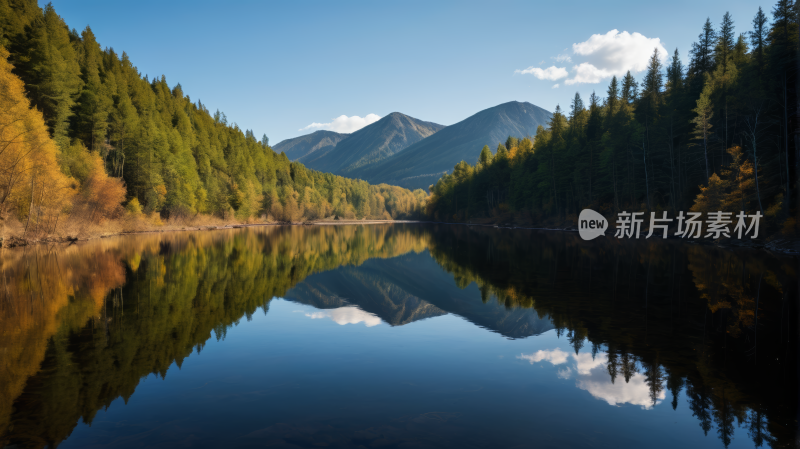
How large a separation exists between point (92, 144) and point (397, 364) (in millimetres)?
63076

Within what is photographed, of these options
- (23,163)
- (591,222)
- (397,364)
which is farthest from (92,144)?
(591,222)

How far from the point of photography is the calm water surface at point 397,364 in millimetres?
5902

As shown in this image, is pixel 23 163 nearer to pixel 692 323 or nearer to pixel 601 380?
pixel 601 380

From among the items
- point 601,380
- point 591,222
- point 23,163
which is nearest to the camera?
point 601,380

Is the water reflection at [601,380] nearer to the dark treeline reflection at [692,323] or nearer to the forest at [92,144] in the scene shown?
the dark treeline reflection at [692,323]

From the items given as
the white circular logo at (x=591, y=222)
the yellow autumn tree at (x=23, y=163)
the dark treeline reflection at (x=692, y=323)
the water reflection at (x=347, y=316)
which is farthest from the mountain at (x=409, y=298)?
the white circular logo at (x=591, y=222)

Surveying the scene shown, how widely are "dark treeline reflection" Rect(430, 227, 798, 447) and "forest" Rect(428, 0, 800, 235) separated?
16625 mm

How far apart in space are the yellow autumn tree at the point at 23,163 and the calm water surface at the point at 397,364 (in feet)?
54.9

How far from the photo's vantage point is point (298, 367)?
877 cm

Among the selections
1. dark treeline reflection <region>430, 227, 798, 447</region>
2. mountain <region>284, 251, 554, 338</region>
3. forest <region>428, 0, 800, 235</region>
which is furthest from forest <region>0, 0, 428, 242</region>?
forest <region>428, 0, 800, 235</region>

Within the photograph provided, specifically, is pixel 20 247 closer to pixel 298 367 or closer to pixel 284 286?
pixel 284 286

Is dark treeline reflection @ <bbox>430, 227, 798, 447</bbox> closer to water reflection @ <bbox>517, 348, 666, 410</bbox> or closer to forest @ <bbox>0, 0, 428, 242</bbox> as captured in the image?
water reflection @ <bbox>517, 348, 666, 410</bbox>

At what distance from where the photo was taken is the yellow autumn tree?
97.2 ft

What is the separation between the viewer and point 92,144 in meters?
55.1
